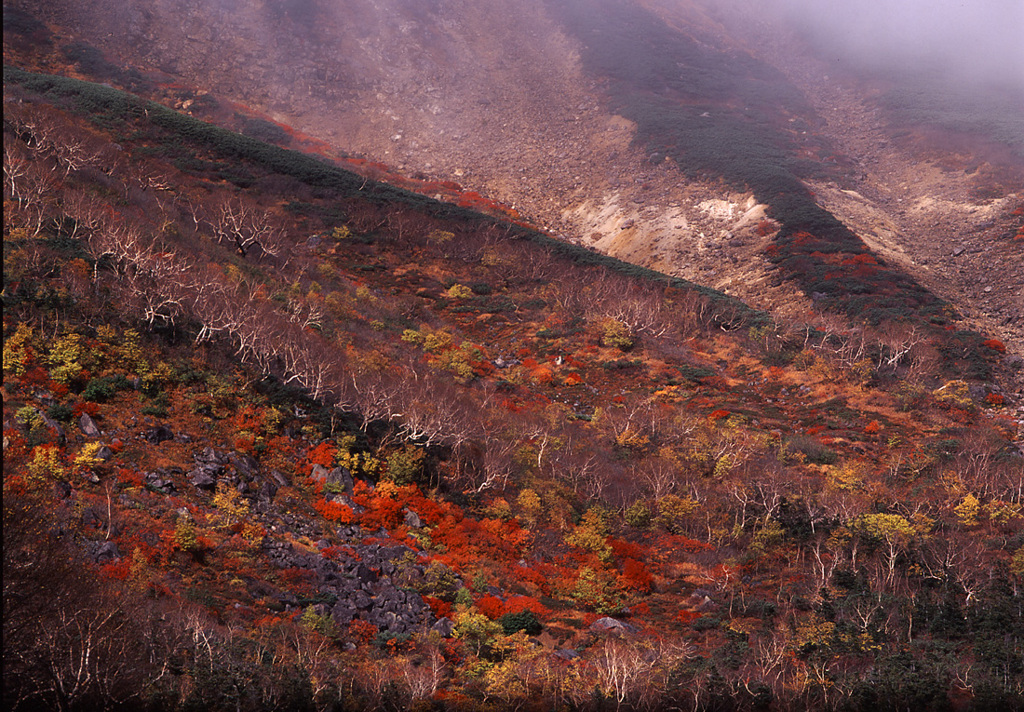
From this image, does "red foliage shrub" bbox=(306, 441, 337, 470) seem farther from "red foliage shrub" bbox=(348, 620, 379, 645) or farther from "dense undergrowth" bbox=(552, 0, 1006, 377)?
"dense undergrowth" bbox=(552, 0, 1006, 377)

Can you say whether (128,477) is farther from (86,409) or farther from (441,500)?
(441,500)

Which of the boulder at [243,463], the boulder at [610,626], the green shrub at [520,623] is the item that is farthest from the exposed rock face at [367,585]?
the boulder at [610,626]

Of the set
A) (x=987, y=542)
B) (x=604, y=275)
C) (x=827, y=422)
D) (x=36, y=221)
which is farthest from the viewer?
(x=604, y=275)

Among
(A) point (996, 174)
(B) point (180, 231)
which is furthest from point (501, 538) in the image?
(A) point (996, 174)

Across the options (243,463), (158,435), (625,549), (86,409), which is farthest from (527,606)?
(86,409)

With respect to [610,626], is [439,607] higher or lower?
lower

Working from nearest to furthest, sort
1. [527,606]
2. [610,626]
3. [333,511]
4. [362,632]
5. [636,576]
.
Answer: [362,632] → [610,626] → [527,606] → [333,511] → [636,576]

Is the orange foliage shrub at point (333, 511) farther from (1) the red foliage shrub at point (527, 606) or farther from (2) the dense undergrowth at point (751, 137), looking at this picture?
(2) the dense undergrowth at point (751, 137)

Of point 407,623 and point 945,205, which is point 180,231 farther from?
point 945,205

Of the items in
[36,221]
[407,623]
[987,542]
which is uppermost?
[36,221]
